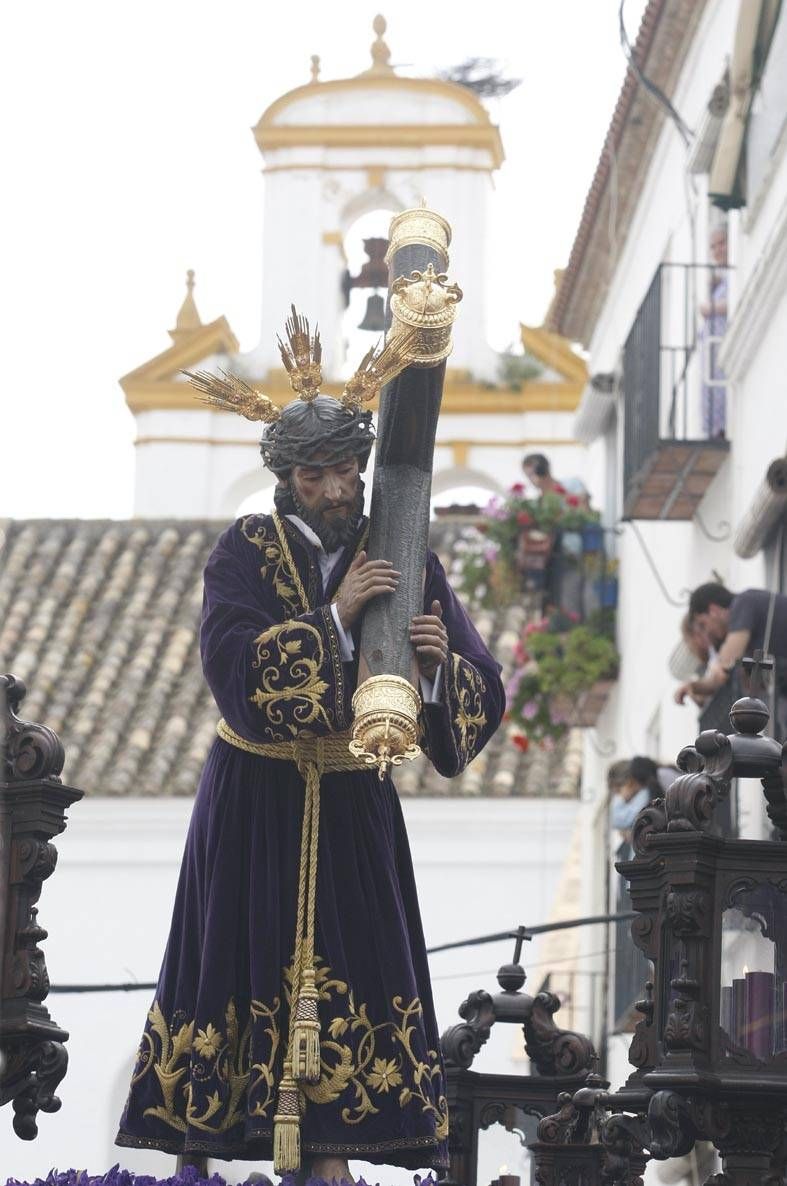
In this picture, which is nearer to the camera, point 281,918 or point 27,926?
point 27,926

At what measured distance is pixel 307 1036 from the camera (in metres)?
5.57

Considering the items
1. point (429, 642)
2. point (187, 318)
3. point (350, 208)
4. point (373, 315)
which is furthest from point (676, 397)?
point (187, 318)

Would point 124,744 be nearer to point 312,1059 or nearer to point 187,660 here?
point 187,660

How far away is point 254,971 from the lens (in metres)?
5.71

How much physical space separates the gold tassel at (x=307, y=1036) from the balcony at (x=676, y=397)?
24.6ft

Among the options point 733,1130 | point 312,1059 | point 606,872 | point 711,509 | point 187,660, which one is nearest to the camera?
point 733,1130

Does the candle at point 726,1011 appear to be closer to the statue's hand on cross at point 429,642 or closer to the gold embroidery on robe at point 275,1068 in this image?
the gold embroidery on robe at point 275,1068

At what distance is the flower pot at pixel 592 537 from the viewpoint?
17.1 meters

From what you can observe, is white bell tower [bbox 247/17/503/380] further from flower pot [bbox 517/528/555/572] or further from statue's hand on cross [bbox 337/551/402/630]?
statue's hand on cross [bbox 337/551/402/630]

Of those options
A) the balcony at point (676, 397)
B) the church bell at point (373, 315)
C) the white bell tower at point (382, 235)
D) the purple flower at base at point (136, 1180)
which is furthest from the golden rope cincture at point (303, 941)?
the white bell tower at point (382, 235)

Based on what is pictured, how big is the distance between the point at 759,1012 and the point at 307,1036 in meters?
0.95

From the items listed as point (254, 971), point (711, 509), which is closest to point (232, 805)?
point (254, 971)

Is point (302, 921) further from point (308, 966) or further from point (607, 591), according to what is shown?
point (607, 591)

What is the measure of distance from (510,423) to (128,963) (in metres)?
6.37
